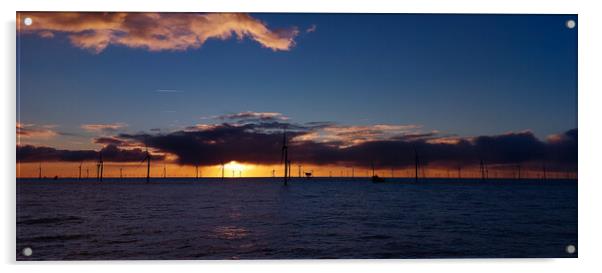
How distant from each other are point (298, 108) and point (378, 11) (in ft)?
4.99

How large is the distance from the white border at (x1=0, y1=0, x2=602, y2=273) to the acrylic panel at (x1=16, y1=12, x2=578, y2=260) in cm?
9

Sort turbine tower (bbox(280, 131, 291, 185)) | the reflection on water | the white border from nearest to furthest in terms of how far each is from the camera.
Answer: the white border → the reflection on water → turbine tower (bbox(280, 131, 291, 185))

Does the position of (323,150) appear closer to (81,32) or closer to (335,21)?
(335,21)

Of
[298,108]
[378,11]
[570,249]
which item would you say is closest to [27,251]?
[298,108]

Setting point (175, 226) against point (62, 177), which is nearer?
point (62, 177)

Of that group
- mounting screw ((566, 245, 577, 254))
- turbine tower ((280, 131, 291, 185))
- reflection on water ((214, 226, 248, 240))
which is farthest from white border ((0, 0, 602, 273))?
turbine tower ((280, 131, 291, 185))

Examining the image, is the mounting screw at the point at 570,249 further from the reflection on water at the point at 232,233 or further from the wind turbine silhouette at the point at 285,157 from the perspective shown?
the reflection on water at the point at 232,233

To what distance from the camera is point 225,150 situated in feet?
21.5

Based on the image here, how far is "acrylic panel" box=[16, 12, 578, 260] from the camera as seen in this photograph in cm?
527

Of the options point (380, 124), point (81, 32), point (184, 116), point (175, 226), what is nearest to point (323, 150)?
point (380, 124)

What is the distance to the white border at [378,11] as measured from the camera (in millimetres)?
4984

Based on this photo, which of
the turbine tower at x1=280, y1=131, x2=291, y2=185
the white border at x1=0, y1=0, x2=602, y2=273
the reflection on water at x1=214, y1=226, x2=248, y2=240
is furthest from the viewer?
the turbine tower at x1=280, y1=131, x2=291, y2=185

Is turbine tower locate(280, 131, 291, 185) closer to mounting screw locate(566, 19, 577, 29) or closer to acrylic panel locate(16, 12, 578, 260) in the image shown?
acrylic panel locate(16, 12, 578, 260)

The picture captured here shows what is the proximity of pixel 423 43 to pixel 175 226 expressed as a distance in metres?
4.08
